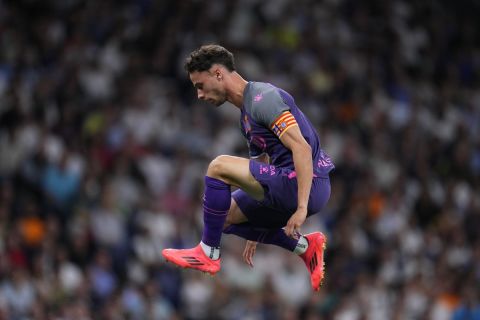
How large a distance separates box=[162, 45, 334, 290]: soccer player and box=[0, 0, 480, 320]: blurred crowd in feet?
A: 13.1

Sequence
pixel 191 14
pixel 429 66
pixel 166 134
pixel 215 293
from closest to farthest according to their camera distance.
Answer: pixel 215 293 → pixel 166 134 → pixel 191 14 → pixel 429 66

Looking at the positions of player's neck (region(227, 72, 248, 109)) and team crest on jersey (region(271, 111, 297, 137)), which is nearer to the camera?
team crest on jersey (region(271, 111, 297, 137))

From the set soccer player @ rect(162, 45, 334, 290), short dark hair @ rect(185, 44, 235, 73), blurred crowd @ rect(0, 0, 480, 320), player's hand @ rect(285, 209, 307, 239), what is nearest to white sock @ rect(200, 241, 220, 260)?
soccer player @ rect(162, 45, 334, 290)

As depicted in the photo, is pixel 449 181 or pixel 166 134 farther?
pixel 449 181

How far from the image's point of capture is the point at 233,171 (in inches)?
288

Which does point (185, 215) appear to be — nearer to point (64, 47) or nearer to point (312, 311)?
point (312, 311)

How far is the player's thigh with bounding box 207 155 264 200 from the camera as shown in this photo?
24.0 feet

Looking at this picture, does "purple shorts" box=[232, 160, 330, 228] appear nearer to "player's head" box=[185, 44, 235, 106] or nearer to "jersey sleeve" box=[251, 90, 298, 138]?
"jersey sleeve" box=[251, 90, 298, 138]

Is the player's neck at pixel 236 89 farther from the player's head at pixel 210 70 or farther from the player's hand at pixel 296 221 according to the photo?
the player's hand at pixel 296 221

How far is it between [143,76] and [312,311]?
12.7ft

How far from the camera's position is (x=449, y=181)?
15.7 m

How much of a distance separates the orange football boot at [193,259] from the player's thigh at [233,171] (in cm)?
63

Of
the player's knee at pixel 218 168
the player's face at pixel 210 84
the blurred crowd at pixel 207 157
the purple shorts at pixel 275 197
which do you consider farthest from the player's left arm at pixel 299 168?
the blurred crowd at pixel 207 157

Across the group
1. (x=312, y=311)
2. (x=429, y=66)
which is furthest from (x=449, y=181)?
(x=312, y=311)
